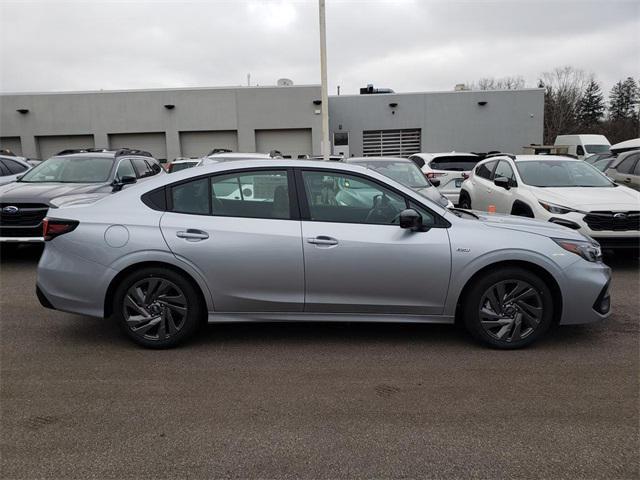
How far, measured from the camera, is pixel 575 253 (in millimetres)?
4457

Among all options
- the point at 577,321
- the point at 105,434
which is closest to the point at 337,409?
the point at 105,434

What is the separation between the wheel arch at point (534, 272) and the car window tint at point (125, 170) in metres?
7.04

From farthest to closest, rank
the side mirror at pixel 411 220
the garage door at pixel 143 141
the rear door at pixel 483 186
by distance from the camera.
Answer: the garage door at pixel 143 141, the rear door at pixel 483 186, the side mirror at pixel 411 220

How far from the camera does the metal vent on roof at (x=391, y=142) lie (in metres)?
30.8

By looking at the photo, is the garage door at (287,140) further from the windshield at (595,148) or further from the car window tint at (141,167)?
the car window tint at (141,167)

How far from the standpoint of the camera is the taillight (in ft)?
14.5

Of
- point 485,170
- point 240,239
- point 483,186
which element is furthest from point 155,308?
point 485,170

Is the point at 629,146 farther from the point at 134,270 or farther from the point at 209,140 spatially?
the point at 209,140

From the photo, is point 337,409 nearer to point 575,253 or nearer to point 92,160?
point 575,253

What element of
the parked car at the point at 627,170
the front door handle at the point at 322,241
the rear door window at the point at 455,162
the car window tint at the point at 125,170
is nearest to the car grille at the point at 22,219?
the car window tint at the point at 125,170

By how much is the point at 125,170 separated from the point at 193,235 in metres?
6.06

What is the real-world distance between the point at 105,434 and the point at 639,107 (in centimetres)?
8643

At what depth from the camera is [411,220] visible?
4281mm

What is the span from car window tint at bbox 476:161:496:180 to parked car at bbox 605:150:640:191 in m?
3.01
